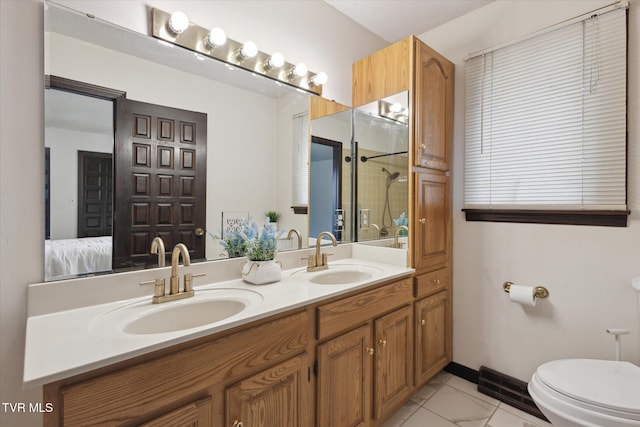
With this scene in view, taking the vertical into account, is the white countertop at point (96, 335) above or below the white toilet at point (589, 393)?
above

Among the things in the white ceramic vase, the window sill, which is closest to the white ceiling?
the window sill

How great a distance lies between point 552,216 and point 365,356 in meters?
1.37

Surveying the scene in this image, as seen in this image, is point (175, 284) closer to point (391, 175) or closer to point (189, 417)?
point (189, 417)

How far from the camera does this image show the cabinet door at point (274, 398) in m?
0.98

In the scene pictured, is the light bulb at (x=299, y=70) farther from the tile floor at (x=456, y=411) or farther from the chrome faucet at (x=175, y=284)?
the tile floor at (x=456, y=411)

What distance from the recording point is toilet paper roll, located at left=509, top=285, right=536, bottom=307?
1787 mm

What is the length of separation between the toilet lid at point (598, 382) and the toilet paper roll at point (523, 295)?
382mm

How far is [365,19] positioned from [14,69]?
208 centimetres

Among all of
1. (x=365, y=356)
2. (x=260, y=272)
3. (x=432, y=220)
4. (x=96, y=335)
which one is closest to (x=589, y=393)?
(x=365, y=356)

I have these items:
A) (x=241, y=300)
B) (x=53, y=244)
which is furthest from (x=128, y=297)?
(x=241, y=300)

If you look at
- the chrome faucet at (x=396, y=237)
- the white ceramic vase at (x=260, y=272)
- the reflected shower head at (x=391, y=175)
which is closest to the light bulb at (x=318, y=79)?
the reflected shower head at (x=391, y=175)

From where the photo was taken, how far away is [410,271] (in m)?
1.78

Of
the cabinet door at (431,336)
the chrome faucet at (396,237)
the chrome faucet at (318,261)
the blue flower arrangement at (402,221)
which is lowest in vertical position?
the cabinet door at (431,336)

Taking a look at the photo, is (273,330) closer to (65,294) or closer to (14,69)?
(65,294)
